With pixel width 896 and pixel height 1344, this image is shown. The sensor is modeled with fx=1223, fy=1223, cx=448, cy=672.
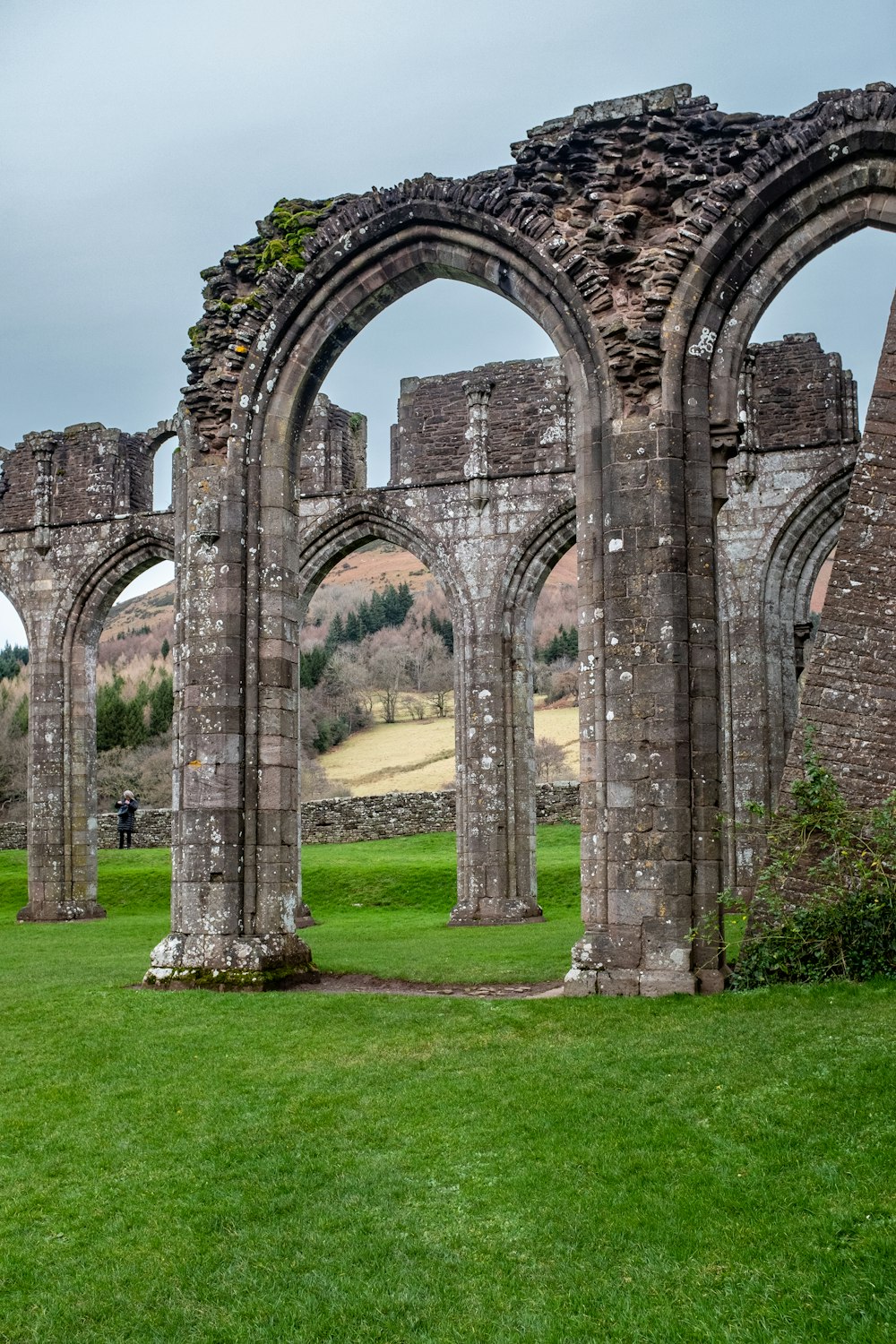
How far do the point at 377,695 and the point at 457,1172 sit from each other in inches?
1701

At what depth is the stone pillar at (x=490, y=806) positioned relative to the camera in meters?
16.1

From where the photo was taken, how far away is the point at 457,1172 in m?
4.69

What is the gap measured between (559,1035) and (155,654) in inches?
1939

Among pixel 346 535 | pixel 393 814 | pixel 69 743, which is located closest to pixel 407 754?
pixel 393 814

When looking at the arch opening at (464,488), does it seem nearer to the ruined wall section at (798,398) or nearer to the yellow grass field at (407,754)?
the ruined wall section at (798,398)

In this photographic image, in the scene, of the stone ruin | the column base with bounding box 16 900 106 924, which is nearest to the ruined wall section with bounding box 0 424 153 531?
the column base with bounding box 16 900 106 924

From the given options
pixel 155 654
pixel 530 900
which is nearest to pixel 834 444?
pixel 530 900

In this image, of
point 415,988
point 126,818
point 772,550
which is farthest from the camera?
point 126,818

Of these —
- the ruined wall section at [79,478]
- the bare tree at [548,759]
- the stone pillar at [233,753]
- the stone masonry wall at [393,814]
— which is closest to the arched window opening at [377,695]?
the bare tree at [548,759]

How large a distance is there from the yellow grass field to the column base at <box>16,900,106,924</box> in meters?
17.1

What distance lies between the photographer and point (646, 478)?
805 cm

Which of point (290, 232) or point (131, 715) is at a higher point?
point (290, 232)

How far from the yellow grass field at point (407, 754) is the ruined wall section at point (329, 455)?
17.8 m

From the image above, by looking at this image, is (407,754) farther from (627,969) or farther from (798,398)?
(627,969)
